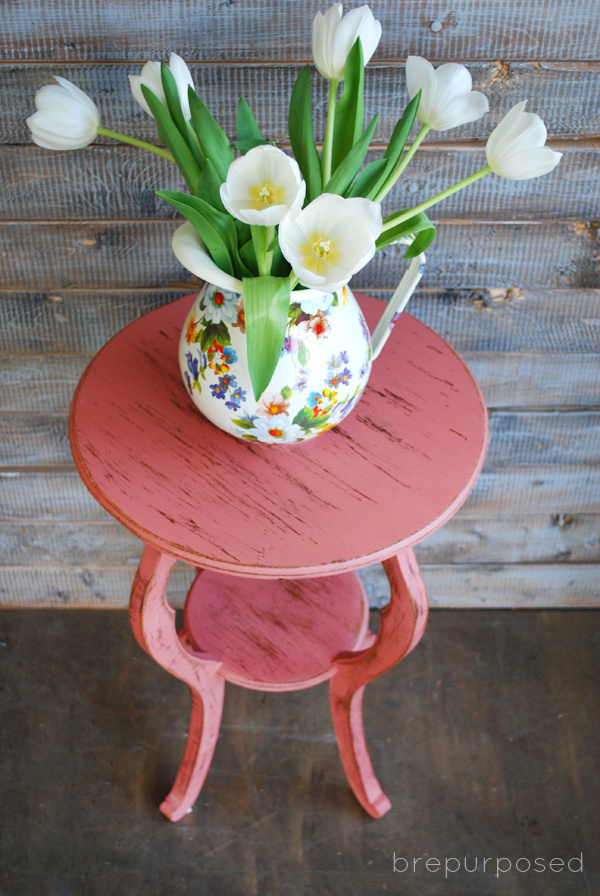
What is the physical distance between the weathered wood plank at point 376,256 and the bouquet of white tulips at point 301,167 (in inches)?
14.5

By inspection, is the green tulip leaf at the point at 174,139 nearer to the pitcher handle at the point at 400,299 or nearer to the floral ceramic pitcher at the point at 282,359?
the floral ceramic pitcher at the point at 282,359

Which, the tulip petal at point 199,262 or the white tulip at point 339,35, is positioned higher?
the white tulip at point 339,35

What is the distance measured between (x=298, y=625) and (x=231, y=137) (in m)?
0.82

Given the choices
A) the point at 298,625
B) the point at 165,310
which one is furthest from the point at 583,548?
the point at 165,310

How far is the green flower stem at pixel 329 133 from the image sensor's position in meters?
0.83

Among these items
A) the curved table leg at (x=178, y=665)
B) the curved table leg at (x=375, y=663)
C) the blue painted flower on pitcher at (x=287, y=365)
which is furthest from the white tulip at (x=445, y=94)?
the curved table leg at (x=178, y=665)

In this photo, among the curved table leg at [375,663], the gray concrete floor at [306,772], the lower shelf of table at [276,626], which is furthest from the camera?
the gray concrete floor at [306,772]

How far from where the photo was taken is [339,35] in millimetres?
814

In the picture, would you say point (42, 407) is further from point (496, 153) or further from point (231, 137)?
point (496, 153)

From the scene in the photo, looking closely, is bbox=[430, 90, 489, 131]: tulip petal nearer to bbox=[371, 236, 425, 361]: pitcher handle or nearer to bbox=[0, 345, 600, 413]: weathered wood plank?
bbox=[371, 236, 425, 361]: pitcher handle

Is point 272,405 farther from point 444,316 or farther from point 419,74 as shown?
point 444,316

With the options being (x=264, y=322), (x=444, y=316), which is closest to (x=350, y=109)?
(x=264, y=322)

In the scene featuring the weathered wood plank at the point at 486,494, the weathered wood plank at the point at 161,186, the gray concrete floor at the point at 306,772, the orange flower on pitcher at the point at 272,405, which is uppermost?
the weathered wood plank at the point at 161,186

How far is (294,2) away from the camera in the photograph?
40.3 inches
